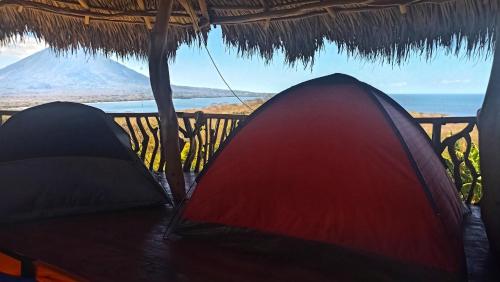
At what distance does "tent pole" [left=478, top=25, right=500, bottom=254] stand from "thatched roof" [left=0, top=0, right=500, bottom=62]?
124cm

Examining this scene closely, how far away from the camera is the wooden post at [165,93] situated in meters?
2.78

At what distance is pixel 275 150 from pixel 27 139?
167 centimetres

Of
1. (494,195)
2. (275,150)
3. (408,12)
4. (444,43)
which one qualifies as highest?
(408,12)

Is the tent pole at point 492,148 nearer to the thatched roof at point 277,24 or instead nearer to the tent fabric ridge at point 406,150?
the tent fabric ridge at point 406,150

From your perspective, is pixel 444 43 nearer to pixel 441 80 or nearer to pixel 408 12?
pixel 408 12

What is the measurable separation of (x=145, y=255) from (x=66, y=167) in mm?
996

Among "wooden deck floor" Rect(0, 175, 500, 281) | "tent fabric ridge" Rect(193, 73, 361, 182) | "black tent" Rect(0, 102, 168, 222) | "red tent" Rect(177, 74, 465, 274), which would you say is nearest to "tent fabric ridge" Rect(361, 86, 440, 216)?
"red tent" Rect(177, 74, 465, 274)

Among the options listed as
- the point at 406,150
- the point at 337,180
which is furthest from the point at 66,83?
the point at 406,150

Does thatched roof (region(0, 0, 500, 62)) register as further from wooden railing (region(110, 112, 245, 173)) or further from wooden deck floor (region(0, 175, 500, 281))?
wooden deck floor (region(0, 175, 500, 281))

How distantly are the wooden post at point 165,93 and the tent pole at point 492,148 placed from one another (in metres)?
1.94

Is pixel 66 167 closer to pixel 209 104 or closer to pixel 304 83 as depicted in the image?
pixel 304 83

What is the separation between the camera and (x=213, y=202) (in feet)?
7.29

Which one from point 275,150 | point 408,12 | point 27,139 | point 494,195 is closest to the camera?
point 494,195

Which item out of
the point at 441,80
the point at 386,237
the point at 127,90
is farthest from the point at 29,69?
the point at 441,80
